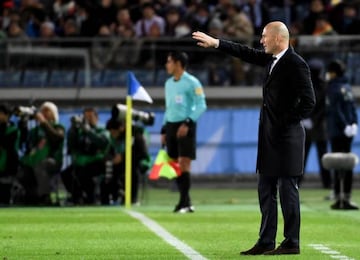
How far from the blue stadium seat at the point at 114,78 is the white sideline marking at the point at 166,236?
30.2 feet

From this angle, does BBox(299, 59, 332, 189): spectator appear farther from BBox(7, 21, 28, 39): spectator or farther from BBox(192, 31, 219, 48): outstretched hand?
BBox(192, 31, 219, 48): outstretched hand

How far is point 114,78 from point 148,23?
1686 mm

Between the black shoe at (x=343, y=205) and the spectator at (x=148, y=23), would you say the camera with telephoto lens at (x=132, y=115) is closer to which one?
the black shoe at (x=343, y=205)

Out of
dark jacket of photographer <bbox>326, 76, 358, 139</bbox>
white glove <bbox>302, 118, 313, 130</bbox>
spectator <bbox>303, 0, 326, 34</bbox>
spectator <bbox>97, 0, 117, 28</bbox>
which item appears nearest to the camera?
dark jacket of photographer <bbox>326, 76, 358, 139</bbox>

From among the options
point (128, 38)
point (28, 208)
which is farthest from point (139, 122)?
point (128, 38)

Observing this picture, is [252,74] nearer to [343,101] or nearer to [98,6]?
[98,6]

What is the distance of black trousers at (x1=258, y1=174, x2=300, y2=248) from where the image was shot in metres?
11.6

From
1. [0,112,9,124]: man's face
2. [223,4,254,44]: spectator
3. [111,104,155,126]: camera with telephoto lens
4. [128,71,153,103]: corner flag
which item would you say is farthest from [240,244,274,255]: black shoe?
[223,4,254,44]: spectator

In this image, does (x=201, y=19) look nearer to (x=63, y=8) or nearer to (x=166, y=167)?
(x=63, y=8)

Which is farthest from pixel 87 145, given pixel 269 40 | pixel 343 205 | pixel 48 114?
pixel 269 40

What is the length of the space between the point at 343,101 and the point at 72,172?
4423mm

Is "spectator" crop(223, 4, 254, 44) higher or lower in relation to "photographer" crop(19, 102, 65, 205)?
higher

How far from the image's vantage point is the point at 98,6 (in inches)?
1203

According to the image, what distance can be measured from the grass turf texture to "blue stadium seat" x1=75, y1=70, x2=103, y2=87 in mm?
6504
